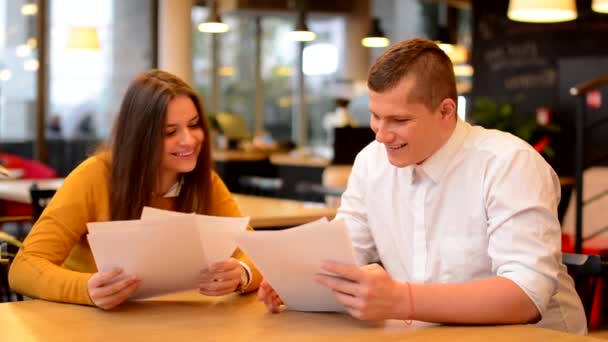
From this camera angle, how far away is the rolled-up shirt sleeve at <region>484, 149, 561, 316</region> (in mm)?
1878

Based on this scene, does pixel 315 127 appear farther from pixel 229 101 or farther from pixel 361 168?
pixel 361 168

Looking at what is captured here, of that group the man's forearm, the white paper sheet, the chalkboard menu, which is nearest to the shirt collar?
the man's forearm

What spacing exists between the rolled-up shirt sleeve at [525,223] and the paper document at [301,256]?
37 centimetres

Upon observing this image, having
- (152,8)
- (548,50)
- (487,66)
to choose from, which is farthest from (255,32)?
(548,50)

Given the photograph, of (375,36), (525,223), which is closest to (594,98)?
(375,36)

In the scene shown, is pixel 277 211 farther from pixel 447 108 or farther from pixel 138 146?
pixel 447 108

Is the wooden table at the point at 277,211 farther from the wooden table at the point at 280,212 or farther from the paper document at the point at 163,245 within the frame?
the paper document at the point at 163,245

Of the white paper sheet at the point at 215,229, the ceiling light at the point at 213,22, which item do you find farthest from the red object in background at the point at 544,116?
the white paper sheet at the point at 215,229

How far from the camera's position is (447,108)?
2061mm

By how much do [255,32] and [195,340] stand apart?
11928mm

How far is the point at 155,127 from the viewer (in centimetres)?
246

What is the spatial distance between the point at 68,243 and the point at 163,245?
18.4 inches

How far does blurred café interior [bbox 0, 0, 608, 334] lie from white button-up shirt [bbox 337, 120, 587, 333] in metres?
3.55

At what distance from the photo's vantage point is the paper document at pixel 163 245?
1.93 m
